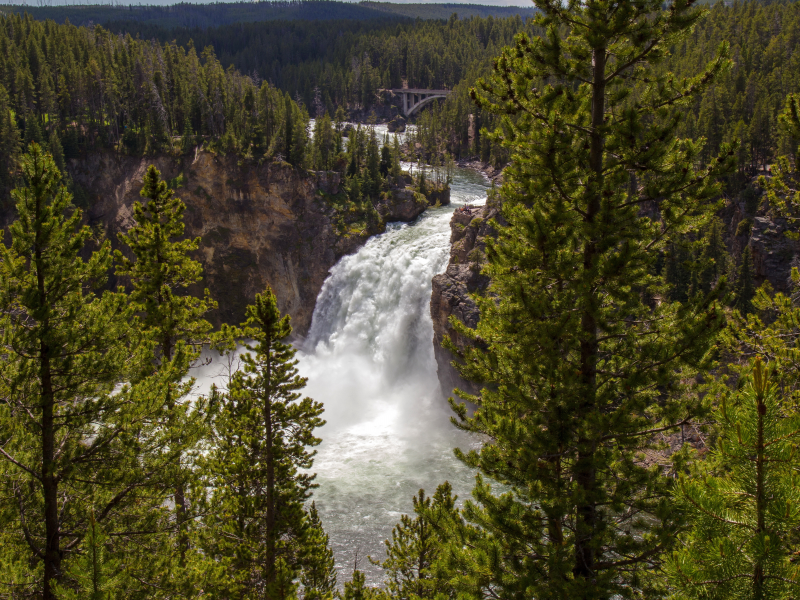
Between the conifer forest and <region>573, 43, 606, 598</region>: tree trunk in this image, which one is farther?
<region>573, 43, 606, 598</region>: tree trunk

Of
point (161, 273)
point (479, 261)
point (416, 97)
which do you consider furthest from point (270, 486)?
point (416, 97)

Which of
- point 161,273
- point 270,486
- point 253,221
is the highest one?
point 161,273

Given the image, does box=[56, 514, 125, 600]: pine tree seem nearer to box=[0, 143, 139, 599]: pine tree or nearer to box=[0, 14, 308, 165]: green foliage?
box=[0, 143, 139, 599]: pine tree

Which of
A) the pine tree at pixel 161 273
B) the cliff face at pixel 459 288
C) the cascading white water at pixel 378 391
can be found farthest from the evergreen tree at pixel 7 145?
the pine tree at pixel 161 273

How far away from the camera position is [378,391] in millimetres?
48250

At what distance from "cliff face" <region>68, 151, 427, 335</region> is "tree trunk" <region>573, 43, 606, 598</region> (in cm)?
5094

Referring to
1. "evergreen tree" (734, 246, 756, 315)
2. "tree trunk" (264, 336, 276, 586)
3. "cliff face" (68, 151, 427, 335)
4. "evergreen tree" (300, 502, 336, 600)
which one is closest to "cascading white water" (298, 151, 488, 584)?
"cliff face" (68, 151, 427, 335)

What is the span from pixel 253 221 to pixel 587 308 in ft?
188

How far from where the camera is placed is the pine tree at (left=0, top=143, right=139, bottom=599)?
9711mm

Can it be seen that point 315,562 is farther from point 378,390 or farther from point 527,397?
point 378,390

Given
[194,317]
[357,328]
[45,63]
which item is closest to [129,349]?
[194,317]

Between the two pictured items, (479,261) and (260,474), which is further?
(479,261)

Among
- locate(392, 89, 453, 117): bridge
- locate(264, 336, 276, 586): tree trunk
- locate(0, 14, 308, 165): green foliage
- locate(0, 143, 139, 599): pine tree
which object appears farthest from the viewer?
locate(392, 89, 453, 117): bridge

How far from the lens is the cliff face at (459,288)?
41938 mm
